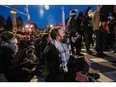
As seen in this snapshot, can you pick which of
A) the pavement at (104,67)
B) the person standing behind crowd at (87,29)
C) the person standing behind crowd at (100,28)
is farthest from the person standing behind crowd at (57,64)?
the person standing behind crowd at (87,29)

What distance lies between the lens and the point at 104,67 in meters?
4.95

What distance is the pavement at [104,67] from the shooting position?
14.0 feet

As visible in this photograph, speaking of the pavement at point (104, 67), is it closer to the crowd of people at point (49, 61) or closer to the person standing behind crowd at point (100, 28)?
the person standing behind crowd at point (100, 28)

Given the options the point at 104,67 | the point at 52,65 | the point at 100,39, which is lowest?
the point at 104,67

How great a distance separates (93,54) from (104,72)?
5.82 feet

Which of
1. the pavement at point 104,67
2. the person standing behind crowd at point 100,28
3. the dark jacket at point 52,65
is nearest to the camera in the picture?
the dark jacket at point 52,65

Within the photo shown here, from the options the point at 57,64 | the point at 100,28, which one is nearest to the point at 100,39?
the point at 100,28

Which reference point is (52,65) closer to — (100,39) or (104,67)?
(104,67)

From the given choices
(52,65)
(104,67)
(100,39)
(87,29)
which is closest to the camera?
(52,65)

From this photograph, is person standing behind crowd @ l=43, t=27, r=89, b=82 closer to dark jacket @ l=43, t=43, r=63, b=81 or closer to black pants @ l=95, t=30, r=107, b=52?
dark jacket @ l=43, t=43, r=63, b=81

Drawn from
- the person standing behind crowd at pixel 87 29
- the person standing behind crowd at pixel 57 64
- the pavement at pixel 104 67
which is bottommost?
the pavement at pixel 104 67

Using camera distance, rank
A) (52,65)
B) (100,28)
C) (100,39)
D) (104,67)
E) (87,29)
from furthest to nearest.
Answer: (87,29)
(100,39)
(100,28)
(104,67)
(52,65)

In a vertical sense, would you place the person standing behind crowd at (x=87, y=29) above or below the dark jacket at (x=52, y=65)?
above

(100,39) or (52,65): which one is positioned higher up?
(100,39)
